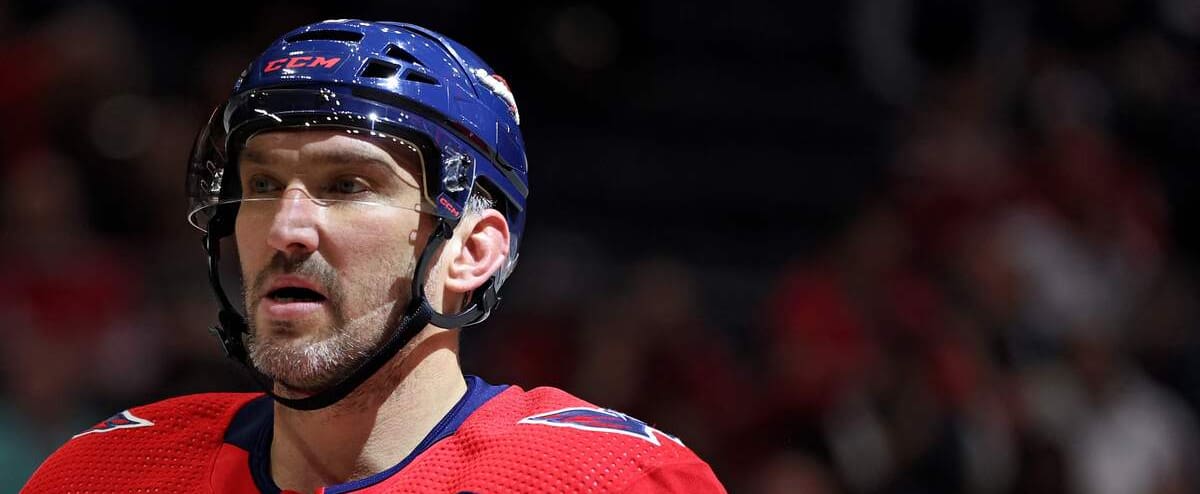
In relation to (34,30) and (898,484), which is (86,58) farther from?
(898,484)

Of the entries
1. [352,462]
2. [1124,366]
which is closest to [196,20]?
[1124,366]

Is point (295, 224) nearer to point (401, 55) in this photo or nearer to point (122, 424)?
point (401, 55)

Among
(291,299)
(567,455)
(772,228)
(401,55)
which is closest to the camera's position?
(567,455)

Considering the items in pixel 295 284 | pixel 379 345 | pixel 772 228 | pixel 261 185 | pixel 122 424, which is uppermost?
pixel 261 185

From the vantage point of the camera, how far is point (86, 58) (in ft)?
20.5

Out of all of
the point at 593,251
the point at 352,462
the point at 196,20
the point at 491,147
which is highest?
the point at 491,147

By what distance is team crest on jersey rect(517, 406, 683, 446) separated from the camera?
2494 millimetres

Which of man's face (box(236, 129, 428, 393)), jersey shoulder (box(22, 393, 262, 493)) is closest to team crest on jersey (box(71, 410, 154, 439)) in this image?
jersey shoulder (box(22, 393, 262, 493))

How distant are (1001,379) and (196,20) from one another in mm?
4212

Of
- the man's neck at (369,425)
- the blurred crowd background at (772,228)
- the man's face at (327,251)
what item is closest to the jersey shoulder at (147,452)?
the man's neck at (369,425)

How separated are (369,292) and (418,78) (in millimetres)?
382

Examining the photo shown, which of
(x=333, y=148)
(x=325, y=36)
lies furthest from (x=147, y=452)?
(x=325, y=36)

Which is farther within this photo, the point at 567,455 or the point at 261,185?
the point at 261,185

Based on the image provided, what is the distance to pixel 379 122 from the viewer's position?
2477 mm
